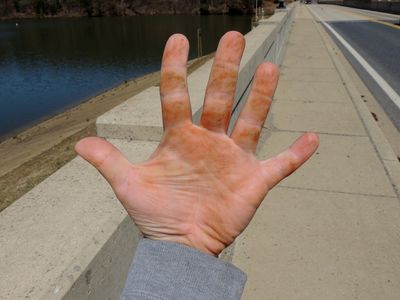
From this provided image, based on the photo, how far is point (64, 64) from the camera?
3731cm

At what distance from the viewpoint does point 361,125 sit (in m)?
5.50

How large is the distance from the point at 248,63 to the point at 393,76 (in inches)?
264

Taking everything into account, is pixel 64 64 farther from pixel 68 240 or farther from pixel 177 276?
pixel 177 276

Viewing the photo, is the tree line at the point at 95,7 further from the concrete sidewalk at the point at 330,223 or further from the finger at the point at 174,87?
the finger at the point at 174,87

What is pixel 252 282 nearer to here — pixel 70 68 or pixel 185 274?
pixel 185 274

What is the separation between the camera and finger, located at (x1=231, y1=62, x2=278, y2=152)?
1565 mm

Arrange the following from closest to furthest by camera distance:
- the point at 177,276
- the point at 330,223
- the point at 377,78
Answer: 1. the point at 177,276
2. the point at 330,223
3. the point at 377,78

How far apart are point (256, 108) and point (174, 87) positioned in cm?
36

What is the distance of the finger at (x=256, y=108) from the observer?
1.57 m

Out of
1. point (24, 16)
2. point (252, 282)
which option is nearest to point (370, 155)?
point (252, 282)

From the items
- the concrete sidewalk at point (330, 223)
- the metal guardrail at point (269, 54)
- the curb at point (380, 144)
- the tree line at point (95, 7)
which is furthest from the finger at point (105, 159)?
the tree line at point (95, 7)

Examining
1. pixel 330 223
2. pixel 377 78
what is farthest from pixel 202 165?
pixel 377 78

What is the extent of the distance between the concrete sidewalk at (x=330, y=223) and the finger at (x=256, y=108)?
1377mm

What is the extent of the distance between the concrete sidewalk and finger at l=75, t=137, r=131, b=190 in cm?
149
